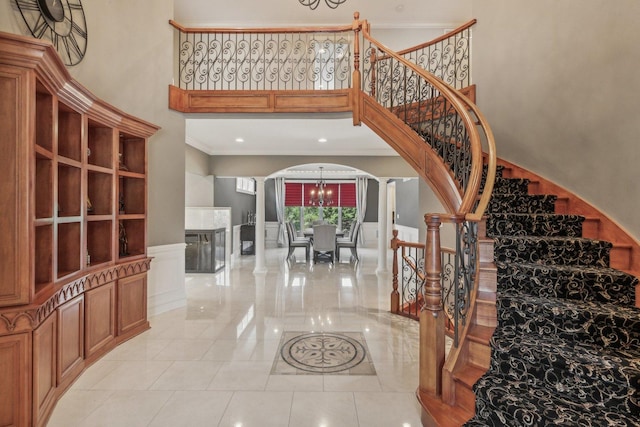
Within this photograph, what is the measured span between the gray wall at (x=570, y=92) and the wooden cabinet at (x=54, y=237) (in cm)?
392

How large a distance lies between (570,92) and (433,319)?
2.57 metres

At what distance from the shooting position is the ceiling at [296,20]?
5121mm

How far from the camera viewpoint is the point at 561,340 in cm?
168

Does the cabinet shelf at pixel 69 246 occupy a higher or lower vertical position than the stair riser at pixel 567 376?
→ higher

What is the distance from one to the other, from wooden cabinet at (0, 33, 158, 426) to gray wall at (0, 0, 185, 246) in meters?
0.47

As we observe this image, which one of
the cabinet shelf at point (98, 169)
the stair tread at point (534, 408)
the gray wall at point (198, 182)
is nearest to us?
the stair tread at point (534, 408)

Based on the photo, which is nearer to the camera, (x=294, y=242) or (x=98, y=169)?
(x=98, y=169)

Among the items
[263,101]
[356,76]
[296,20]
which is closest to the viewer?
[356,76]

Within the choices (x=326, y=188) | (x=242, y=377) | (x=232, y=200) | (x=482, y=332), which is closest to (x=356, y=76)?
(x=482, y=332)

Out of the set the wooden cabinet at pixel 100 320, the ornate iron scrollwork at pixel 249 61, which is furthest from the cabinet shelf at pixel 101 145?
the ornate iron scrollwork at pixel 249 61

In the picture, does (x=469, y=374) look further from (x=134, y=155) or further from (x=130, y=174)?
(x=134, y=155)

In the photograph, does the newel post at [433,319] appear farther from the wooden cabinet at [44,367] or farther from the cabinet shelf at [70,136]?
the cabinet shelf at [70,136]

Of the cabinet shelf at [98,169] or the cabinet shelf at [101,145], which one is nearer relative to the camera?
the cabinet shelf at [98,169]

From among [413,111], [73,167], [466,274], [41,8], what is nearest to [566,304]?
[466,274]
